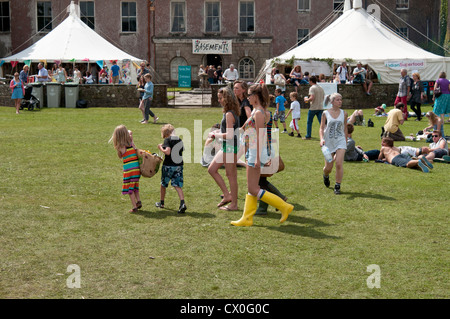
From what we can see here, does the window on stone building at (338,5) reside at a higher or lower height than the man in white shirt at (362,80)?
higher

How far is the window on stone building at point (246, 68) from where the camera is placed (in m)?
43.7

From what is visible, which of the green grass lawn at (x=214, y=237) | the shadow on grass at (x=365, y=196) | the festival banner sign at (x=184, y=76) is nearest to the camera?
the green grass lawn at (x=214, y=237)

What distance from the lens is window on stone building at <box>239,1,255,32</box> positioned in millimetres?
43688

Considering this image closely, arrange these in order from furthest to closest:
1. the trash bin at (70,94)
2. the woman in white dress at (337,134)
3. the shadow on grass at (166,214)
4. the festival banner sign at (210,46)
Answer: the festival banner sign at (210,46) → the trash bin at (70,94) → the woman in white dress at (337,134) → the shadow on grass at (166,214)

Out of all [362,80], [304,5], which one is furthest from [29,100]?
[304,5]

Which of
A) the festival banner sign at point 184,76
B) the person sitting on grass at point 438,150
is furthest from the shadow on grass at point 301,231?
the festival banner sign at point 184,76

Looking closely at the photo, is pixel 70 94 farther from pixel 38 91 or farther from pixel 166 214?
pixel 166 214

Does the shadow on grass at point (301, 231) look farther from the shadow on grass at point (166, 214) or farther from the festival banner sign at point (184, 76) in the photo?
the festival banner sign at point (184, 76)

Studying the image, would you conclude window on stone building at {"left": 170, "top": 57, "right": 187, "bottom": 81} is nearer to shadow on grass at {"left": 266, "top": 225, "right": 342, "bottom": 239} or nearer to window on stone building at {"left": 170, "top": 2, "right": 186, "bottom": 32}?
window on stone building at {"left": 170, "top": 2, "right": 186, "bottom": 32}

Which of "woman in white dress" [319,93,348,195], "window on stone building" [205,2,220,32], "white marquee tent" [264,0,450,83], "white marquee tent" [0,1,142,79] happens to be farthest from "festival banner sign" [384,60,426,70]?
"woman in white dress" [319,93,348,195]

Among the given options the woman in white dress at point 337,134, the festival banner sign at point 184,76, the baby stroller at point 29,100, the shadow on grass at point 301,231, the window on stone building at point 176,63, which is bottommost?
the shadow on grass at point 301,231

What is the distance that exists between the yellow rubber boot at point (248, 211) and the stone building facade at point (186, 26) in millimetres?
35706

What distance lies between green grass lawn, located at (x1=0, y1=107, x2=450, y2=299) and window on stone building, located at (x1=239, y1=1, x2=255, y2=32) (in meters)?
32.0

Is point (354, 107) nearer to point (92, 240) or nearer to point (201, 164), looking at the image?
point (201, 164)
